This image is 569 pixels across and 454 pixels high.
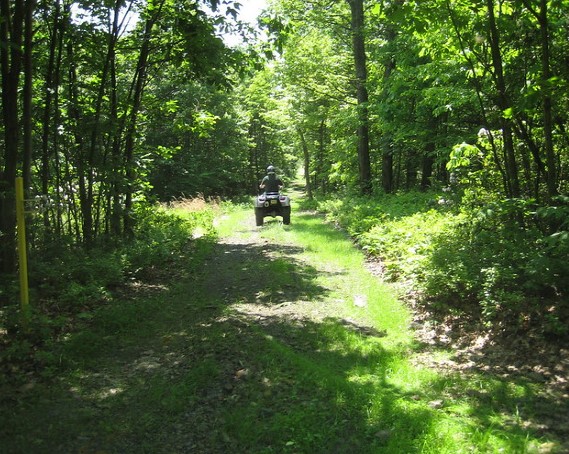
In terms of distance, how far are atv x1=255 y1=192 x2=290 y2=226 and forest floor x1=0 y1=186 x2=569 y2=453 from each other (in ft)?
26.0

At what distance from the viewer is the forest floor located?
3.54 m

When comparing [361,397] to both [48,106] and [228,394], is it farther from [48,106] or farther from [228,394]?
[48,106]

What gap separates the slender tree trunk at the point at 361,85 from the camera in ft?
55.0

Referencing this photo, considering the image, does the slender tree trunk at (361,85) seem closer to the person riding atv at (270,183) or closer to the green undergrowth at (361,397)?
the person riding atv at (270,183)

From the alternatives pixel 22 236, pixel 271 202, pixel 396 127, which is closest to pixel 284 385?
pixel 22 236

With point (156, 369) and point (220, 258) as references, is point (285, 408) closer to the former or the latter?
point (156, 369)

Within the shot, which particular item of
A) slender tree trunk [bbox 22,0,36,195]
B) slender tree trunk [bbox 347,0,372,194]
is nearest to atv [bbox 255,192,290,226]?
slender tree trunk [bbox 347,0,372,194]

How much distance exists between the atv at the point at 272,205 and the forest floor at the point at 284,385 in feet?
26.0

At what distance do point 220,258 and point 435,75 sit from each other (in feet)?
20.9

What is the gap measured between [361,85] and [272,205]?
19.5 ft

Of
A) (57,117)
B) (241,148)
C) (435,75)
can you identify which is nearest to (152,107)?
(57,117)

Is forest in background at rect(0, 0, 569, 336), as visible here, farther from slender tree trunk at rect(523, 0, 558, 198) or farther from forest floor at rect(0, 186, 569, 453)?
forest floor at rect(0, 186, 569, 453)

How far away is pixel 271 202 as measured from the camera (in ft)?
49.5

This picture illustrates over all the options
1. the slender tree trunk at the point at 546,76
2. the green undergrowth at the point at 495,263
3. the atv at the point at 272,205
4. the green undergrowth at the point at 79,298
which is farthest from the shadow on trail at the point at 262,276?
the atv at the point at 272,205
